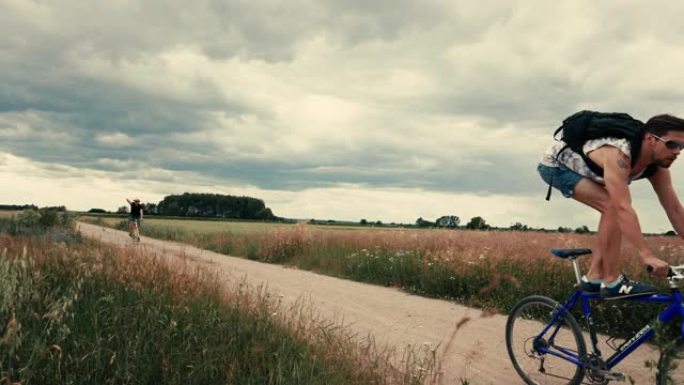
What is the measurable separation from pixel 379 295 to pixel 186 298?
557cm

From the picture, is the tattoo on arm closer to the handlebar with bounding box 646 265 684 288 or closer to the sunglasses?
the sunglasses

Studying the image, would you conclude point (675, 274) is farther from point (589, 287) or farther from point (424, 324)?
point (424, 324)

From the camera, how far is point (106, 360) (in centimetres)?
438

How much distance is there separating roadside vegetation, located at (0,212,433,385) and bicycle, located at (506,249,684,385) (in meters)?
1.08

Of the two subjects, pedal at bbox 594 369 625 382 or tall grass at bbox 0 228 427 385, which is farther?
pedal at bbox 594 369 625 382

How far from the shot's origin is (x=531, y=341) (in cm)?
532

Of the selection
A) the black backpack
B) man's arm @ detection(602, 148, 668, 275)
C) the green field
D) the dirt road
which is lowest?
the dirt road

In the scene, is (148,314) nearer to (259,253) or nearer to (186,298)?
(186,298)

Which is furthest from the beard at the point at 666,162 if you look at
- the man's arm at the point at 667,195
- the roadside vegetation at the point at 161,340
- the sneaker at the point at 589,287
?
the roadside vegetation at the point at 161,340

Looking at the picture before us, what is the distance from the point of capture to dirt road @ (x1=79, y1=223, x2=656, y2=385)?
18.1 ft

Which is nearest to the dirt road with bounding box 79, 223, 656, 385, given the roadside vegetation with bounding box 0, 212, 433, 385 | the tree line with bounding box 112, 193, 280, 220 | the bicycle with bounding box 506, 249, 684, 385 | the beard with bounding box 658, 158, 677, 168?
the bicycle with bounding box 506, 249, 684, 385

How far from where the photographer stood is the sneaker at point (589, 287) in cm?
477

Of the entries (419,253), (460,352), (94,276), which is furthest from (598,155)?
(419,253)

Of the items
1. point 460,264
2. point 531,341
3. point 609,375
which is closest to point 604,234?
point 609,375
